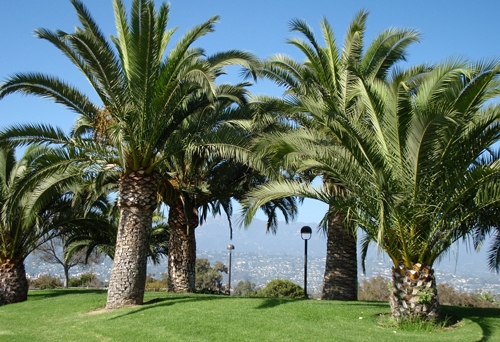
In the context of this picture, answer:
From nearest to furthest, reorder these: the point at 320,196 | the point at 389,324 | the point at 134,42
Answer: the point at 389,324
the point at 320,196
the point at 134,42

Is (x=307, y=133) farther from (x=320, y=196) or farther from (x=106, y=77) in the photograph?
(x=106, y=77)

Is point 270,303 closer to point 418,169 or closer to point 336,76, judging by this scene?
point 418,169

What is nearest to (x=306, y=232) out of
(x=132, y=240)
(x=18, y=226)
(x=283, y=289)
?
(x=132, y=240)

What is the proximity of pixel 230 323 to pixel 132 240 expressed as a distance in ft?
12.4

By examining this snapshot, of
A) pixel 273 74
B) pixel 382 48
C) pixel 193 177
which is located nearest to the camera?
pixel 382 48

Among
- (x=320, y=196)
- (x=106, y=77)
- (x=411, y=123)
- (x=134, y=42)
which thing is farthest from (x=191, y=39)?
(x=411, y=123)

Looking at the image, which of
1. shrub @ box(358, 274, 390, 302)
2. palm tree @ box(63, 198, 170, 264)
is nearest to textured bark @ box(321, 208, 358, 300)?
palm tree @ box(63, 198, 170, 264)

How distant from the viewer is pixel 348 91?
1100cm

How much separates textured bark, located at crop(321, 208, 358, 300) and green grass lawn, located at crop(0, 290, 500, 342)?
2562mm

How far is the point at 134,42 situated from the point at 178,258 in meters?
7.63

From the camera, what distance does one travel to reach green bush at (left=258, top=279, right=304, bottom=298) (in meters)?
25.6

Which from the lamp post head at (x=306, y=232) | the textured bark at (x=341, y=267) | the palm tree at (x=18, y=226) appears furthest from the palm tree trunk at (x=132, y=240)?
the lamp post head at (x=306, y=232)

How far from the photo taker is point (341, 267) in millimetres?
12961

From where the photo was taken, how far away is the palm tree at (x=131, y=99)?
9.91 metres
